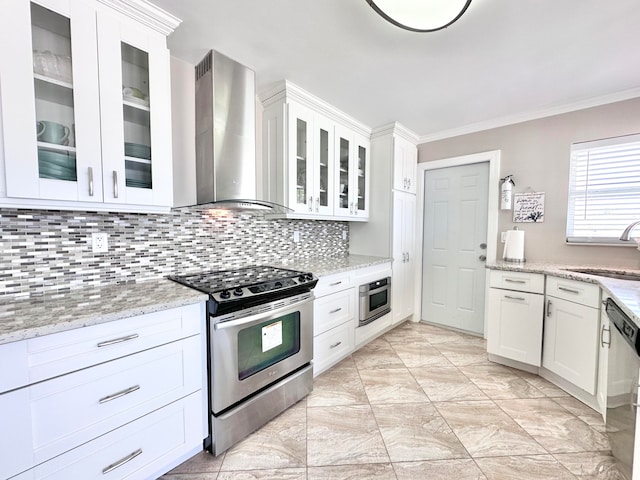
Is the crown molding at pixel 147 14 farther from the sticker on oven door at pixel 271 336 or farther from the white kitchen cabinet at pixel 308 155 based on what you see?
the sticker on oven door at pixel 271 336

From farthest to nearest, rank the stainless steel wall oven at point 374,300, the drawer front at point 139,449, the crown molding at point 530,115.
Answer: the stainless steel wall oven at point 374,300
the crown molding at point 530,115
the drawer front at point 139,449

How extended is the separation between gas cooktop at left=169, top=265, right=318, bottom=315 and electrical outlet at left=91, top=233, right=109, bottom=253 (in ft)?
1.36

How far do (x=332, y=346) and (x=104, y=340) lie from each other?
65.1 inches

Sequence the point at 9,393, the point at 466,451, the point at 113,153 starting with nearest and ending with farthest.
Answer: the point at 9,393, the point at 113,153, the point at 466,451

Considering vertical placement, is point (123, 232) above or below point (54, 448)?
above

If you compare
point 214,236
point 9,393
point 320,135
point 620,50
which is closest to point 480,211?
point 620,50

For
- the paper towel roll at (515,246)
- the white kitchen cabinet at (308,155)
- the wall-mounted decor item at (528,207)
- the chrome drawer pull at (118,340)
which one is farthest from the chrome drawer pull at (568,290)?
the chrome drawer pull at (118,340)

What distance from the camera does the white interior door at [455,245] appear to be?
3.10 m

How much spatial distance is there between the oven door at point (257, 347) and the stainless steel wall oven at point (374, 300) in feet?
2.58

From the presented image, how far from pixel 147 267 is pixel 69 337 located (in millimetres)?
763

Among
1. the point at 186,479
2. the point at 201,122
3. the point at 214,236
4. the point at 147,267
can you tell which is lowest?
the point at 186,479

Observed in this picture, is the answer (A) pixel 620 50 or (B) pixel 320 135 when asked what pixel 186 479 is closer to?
(B) pixel 320 135

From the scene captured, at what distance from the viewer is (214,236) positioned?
6.93 feet

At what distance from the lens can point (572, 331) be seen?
78.9 inches
